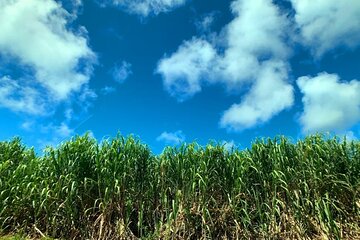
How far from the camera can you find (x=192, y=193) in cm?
661

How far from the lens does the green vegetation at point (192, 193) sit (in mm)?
6387

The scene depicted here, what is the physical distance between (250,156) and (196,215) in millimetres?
1498

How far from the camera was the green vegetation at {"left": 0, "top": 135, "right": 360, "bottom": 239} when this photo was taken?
639 cm

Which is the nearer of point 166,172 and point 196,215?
point 196,215

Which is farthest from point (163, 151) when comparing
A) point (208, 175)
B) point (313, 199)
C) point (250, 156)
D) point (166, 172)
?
point (313, 199)

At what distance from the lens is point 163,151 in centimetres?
751

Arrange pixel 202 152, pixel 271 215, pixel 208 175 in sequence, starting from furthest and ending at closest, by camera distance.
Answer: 1. pixel 202 152
2. pixel 208 175
3. pixel 271 215

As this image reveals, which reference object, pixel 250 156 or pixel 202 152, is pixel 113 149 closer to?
pixel 202 152

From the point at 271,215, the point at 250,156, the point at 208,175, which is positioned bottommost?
the point at 271,215

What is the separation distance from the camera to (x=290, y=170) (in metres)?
6.71

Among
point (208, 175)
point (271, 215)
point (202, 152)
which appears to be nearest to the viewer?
point (271, 215)

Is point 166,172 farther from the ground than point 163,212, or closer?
farther from the ground

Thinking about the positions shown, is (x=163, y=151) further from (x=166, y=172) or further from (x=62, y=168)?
(x=62, y=168)

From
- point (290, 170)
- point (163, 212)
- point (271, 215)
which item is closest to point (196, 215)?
point (163, 212)
